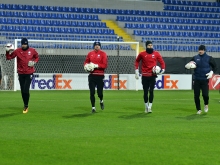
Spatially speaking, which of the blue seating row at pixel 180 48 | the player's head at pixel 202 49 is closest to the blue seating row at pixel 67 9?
the blue seating row at pixel 180 48

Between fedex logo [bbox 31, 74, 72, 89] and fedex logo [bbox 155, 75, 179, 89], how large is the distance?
497 cm

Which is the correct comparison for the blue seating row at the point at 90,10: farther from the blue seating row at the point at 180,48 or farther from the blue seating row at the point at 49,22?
the blue seating row at the point at 180,48

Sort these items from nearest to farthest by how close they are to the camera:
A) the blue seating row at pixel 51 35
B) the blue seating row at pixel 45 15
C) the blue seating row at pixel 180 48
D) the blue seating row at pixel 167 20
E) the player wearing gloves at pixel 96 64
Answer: the player wearing gloves at pixel 96 64, the blue seating row at pixel 51 35, the blue seating row at pixel 180 48, the blue seating row at pixel 45 15, the blue seating row at pixel 167 20

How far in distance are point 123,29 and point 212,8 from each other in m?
7.79

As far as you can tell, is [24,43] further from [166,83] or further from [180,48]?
[180,48]

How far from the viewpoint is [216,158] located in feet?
30.7

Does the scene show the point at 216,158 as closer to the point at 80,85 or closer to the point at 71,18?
the point at 80,85

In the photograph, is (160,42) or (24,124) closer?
(24,124)

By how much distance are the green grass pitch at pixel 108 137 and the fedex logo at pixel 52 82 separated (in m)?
12.5

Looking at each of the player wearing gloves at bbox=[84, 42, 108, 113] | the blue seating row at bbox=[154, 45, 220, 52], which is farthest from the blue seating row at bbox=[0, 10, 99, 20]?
the player wearing gloves at bbox=[84, 42, 108, 113]

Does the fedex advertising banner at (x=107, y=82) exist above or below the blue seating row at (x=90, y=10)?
below

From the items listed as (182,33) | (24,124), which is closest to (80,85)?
(182,33)

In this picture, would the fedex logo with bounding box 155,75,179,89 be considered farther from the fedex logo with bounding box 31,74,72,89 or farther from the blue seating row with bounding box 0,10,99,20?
the blue seating row with bounding box 0,10,99,20

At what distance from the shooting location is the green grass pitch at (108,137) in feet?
30.4
